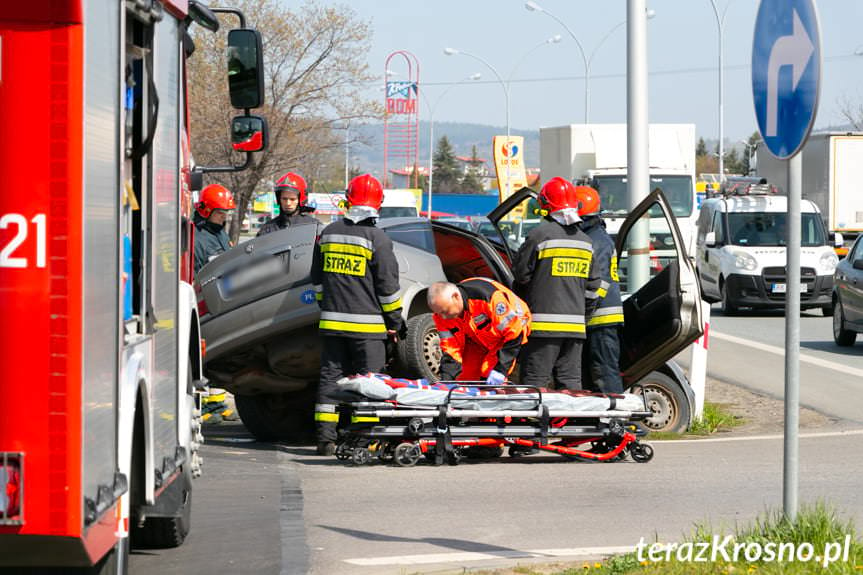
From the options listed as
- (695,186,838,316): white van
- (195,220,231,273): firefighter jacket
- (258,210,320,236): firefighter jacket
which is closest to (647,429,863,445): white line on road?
(258,210,320,236): firefighter jacket

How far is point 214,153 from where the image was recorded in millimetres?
33156

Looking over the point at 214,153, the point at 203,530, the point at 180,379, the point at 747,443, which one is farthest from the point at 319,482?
the point at 214,153

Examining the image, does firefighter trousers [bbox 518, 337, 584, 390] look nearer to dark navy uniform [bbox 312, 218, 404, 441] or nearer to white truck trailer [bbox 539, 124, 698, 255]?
dark navy uniform [bbox 312, 218, 404, 441]

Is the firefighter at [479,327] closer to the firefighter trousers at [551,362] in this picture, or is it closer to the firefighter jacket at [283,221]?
the firefighter trousers at [551,362]

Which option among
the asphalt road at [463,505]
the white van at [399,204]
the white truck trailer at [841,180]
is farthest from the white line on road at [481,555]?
the white van at [399,204]

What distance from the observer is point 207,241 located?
42.9 feet

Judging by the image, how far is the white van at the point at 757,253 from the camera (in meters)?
25.9

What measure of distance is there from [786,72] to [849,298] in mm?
14465

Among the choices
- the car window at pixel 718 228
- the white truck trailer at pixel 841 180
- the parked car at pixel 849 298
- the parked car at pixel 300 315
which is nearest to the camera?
the parked car at pixel 300 315

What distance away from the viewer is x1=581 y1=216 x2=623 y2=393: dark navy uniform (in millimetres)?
10961

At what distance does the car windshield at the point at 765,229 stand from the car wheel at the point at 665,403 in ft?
50.5

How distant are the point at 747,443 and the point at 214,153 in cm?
2356

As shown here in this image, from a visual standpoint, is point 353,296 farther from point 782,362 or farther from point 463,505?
point 782,362

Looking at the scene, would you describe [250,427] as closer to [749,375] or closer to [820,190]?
[749,375]
